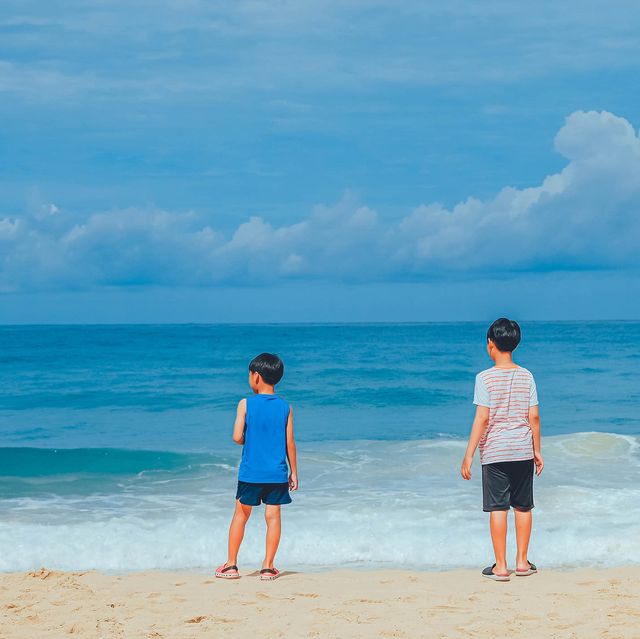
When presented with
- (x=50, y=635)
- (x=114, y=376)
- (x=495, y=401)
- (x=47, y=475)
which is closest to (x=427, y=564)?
(x=495, y=401)

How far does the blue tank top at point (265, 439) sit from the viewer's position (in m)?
5.66

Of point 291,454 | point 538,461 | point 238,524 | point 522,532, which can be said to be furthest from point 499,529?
point 238,524

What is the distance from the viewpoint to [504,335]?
18.2 ft

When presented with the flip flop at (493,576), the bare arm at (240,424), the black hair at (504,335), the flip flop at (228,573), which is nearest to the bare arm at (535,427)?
the black hair at (504,335)

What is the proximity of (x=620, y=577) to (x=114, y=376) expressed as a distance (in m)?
27.9

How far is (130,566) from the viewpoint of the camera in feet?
23.5

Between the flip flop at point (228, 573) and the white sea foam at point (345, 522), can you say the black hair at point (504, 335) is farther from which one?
the flip flop at point (228, 573)

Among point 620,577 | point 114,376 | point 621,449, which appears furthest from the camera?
point 114,376

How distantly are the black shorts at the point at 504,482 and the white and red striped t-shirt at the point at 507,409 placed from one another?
0.08 metres

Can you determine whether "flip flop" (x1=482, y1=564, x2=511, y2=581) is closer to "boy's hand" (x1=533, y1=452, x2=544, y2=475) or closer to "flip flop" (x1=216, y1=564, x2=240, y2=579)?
"boy's hand" (x1=533, y1=452, x2=544, y2=475)

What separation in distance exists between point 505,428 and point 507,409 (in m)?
0.13

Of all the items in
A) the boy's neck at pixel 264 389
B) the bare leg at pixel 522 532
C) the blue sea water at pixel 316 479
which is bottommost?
the blue sea water at pixel 316 479

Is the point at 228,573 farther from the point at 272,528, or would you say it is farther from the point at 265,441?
the point at 265,441

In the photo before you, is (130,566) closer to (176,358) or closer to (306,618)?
(306,618)
